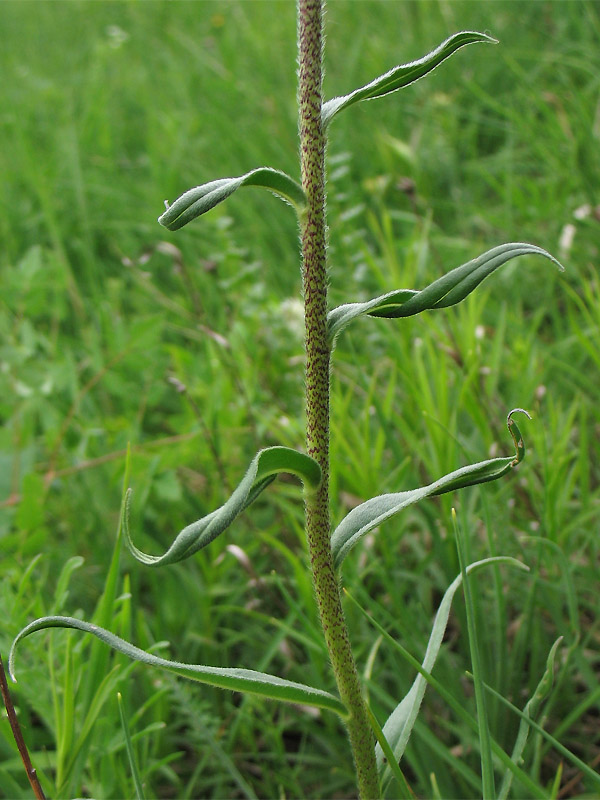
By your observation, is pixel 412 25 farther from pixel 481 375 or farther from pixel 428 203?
pixel 481 375

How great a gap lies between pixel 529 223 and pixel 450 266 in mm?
274

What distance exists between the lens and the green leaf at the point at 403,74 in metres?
0.75

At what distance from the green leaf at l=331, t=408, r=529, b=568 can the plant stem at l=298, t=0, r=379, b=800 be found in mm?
28

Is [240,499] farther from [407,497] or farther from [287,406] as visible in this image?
[287,406]

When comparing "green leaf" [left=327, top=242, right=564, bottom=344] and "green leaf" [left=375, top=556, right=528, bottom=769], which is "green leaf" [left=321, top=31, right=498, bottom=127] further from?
"green leaf" [left=375, top=556, right=528, bottom=769]

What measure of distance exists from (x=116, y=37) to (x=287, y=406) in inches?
130

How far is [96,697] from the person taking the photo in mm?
1053

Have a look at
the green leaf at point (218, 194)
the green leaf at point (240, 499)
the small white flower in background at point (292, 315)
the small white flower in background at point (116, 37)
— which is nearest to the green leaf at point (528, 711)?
the green leaf at point (240, 499)

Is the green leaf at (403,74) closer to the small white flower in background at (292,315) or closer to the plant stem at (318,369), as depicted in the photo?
the plant stem at (318,369)

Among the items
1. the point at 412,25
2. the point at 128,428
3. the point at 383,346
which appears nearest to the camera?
the point at 128,428

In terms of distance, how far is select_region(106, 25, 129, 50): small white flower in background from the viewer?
4350 millimetres

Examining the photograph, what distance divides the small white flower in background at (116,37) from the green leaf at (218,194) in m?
3.83

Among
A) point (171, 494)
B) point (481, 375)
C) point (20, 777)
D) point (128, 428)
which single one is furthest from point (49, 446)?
point (481, 375)

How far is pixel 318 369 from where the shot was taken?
78cm
